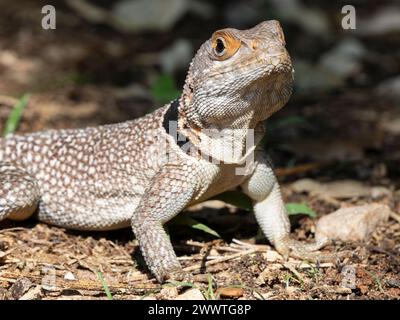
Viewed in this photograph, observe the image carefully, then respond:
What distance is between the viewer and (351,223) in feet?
22.3

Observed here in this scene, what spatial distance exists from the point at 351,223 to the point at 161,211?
6.39 ft

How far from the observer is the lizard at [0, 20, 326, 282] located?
5.46 m

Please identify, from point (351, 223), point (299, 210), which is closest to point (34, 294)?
point (299, 210)

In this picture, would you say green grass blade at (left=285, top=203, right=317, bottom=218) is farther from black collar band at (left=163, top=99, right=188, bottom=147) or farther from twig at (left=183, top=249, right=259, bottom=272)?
black collar band at (left=163, top=99, right=188, bottom=147)

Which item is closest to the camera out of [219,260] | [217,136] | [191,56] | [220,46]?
[220,46]

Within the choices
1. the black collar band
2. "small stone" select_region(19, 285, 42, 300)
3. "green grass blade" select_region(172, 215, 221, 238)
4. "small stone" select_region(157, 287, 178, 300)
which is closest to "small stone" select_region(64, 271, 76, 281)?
"small stone" select_region(19, 285, 42, 300)

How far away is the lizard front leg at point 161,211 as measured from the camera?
5852 mm

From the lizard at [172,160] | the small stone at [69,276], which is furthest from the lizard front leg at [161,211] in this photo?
the small stone at [69,276]

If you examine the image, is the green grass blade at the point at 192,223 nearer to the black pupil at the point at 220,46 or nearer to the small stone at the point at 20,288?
the small stone at the point at 20,288

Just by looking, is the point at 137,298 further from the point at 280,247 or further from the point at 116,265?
the point at 280,247

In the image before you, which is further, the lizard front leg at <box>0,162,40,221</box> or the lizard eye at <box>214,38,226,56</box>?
the lizard front leg at <box>0,162,40,221</box>

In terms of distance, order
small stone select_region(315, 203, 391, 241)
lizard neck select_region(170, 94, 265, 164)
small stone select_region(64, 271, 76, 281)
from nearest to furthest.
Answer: lizard neck select_region(170, 94, 265, 164) < small stone select_region(64, 271, 76, 281) < small stone select_region(315, 203, 391, 241)

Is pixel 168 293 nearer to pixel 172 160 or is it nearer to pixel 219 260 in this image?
pixel 219 260
